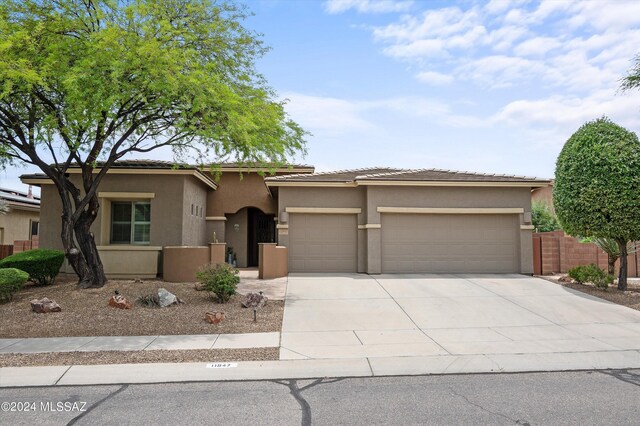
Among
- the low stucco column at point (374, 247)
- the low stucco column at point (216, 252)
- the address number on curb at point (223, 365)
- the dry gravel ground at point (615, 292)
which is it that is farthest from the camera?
the low stucco column at point (216, 252)

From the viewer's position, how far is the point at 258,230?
22.2 m

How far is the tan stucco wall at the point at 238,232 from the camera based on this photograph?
2148 cm

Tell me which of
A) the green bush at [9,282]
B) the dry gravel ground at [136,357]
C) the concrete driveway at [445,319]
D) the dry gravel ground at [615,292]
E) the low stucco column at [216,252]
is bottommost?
the dry gravel ground at [136,357]

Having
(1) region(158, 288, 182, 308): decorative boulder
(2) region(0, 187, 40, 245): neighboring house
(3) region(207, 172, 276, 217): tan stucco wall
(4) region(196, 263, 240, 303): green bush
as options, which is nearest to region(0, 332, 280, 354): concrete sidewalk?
(1) region(158, 288, 182, 308): decorative boulder

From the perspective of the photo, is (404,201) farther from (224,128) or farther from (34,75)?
(34,75)

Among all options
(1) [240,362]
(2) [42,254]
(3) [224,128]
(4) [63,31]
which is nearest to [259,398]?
(1) [240,362]

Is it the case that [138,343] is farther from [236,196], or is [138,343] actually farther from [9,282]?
[236,196]

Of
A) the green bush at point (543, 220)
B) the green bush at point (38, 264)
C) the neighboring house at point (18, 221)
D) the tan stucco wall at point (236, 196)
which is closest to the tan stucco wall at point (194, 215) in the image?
the tan stucco wall at point (236, 196)

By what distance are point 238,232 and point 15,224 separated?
12.8 m

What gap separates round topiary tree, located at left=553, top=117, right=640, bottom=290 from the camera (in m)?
12.9

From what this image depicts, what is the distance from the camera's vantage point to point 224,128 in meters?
11.7

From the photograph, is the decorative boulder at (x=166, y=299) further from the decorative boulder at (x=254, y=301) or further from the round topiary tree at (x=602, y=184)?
the round topiary tree at (x=602, y=184)

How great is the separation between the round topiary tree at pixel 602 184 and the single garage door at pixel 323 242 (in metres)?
7.27

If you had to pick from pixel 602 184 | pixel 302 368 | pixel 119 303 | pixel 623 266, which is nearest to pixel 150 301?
pixel 119 303
